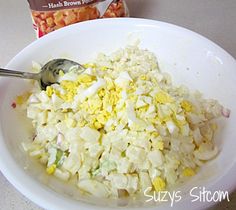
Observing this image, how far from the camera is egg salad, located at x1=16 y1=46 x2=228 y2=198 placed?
708 mm

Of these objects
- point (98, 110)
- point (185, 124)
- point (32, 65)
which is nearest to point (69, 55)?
point (32, 65)

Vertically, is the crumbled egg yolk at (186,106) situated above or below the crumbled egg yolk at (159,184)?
above

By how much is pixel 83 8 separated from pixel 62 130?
0.39 meters

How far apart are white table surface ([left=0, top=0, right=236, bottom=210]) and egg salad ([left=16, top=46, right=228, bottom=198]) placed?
13.6 inches

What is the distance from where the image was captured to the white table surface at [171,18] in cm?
115

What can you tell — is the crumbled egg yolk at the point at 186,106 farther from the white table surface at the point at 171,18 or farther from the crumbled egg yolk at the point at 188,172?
the white table surface at the point at 171,18

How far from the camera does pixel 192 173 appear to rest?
715 mm

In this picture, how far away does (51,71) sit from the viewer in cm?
92

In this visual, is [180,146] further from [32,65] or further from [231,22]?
[231,22]

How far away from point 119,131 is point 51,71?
27 centimetres

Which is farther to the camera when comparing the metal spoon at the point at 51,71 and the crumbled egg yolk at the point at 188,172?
the metal spoon at the point at 51,71

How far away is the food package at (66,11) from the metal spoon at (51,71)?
152 millimetres

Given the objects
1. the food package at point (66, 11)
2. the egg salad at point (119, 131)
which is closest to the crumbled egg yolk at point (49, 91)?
the egg salad at point (119, 131)

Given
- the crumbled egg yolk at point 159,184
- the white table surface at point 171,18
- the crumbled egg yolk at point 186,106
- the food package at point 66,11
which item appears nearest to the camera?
the crumbled egg yolk at point 159,184
